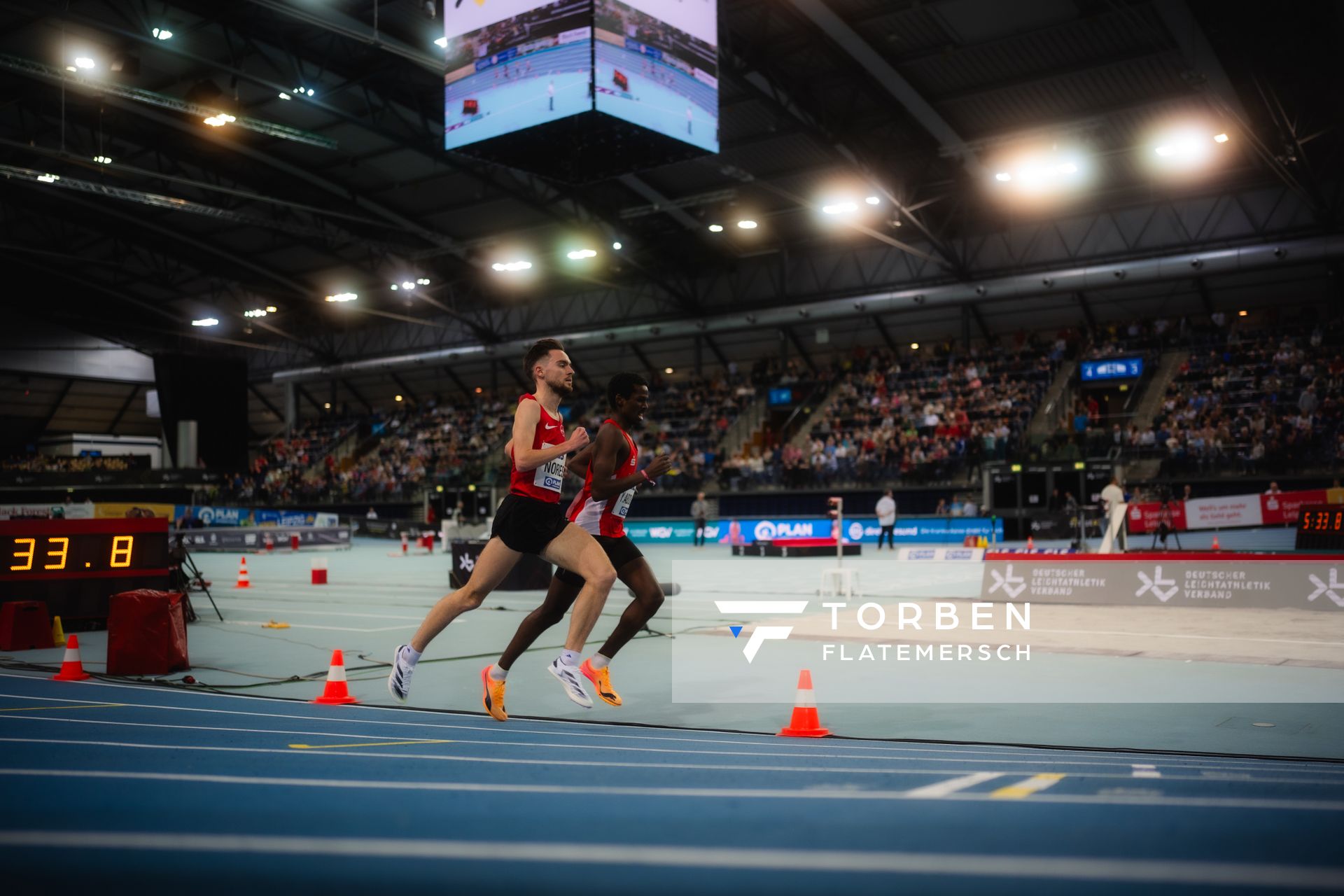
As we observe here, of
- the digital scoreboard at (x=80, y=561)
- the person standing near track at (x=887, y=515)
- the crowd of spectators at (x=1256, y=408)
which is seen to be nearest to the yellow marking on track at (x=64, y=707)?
the digital scoreboard at (x=80, y=561)

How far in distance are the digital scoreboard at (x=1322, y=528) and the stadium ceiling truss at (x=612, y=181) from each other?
9218 millimetres

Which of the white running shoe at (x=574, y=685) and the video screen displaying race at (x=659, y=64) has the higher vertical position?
the video screen displaying race at (x=659, y=64)

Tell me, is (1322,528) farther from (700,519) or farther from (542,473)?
(542,473)

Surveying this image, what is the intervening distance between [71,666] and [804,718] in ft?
21.1

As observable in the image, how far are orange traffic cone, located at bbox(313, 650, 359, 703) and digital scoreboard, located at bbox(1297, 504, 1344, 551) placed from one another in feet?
68.2

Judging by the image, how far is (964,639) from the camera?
1091 cm

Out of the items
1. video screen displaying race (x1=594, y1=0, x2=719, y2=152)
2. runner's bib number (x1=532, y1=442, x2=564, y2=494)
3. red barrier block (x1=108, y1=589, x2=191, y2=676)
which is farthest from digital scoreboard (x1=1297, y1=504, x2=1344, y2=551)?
red barrier block (x1=108, y1=589, x2=191, y2=676)

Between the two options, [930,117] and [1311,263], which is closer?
[930,117]

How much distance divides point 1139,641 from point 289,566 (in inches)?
923

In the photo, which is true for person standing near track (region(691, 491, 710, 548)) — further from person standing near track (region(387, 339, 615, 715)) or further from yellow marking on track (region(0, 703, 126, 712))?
person standing near track (region(387, 339, 615, 715))

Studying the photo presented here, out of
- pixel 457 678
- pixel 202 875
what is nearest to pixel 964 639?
pixel 457 678

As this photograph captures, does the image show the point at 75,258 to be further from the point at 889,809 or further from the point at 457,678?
the point at 889,809

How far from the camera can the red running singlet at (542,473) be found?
6.36 meters

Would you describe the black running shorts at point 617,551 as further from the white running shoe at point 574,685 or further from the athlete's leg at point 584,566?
the white running shoe at point 574,685
